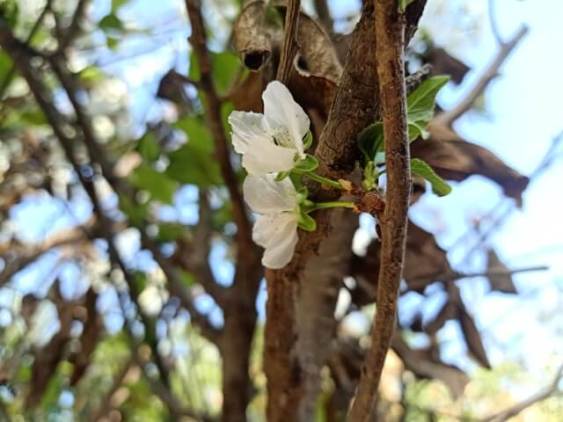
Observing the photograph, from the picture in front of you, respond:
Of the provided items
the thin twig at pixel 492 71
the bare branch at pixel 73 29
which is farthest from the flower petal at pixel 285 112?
the bare branch at pixel 73 29

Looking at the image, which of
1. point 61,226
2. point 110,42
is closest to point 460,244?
point 110,42

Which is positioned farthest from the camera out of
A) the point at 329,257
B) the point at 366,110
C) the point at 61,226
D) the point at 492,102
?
the point at 61,226

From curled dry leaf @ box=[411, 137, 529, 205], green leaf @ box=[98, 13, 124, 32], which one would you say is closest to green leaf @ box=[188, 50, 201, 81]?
green leaf @ box=[98, 13, 124, 32]

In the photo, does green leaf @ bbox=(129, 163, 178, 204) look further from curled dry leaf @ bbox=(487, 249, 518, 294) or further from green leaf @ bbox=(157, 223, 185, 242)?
curled dry leaf @ bbox=(487, 249, 518, 294)

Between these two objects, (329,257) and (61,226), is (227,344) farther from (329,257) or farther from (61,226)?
(61,226)

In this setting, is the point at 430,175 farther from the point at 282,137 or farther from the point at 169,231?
the point at 169,231
